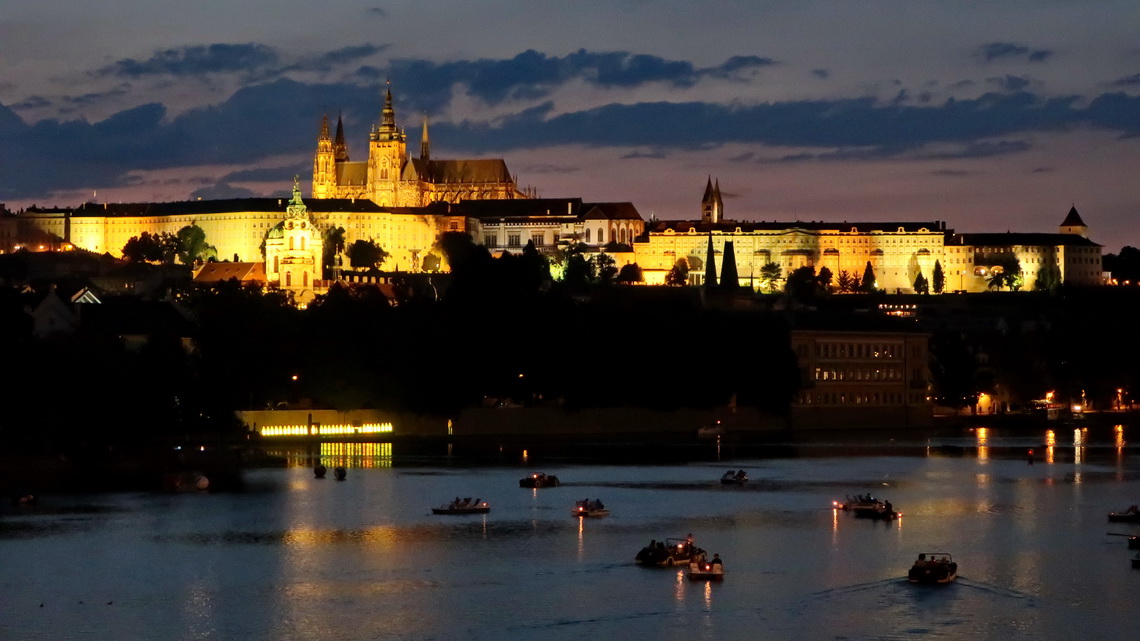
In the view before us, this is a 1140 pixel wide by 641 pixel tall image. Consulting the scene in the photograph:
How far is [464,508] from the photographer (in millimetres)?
54219

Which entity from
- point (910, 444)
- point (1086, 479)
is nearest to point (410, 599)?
point (1086, 479)

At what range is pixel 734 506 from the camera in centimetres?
5744

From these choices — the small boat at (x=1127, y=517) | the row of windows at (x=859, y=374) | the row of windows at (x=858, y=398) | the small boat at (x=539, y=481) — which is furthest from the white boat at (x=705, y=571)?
the row of windows at (x=859, y=374)

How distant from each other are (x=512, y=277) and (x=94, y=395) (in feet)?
Result: 93.8

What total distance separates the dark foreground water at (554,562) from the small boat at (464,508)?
80 cm

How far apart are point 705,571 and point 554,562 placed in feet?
13.7

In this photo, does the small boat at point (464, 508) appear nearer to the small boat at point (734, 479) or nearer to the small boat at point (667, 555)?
the small boat at point (667, 555)

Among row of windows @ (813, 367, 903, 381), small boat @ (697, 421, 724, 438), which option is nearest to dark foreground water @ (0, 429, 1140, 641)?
small boat @ (697, 421, 724, 438)

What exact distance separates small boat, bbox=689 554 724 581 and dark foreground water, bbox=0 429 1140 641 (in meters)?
0.37

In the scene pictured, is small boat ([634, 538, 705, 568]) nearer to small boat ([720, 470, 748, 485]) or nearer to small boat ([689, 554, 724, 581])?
small boat ([689, 554, 724, 581])

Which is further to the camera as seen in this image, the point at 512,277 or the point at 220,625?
the point at 512,277

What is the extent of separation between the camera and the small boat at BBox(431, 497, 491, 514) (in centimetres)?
5419

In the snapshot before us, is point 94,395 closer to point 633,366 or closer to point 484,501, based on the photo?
point 484,501

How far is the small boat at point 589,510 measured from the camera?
178ft
